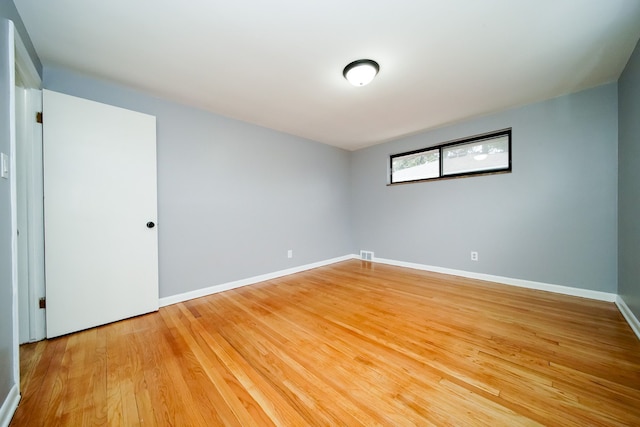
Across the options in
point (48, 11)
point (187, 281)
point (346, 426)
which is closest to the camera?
point (346, 426)

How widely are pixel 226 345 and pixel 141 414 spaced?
2.06ft

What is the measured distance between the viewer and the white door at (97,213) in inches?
74.0

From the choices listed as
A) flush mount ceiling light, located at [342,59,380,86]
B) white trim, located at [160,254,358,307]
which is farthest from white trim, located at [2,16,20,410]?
flush mount ceiling light, located at [342,59,380,86]

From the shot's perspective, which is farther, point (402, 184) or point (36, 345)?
point (402, 184)

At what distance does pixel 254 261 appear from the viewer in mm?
3289

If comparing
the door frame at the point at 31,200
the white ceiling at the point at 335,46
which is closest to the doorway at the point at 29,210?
the door frame at the point at 31,200

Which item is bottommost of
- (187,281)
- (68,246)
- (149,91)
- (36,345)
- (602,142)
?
(36,345)

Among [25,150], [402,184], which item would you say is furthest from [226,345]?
[402,184]

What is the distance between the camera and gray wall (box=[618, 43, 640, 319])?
6.05 ft

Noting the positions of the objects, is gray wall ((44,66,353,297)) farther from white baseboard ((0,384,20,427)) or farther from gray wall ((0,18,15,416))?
white baseboard ((0,384,20,427))

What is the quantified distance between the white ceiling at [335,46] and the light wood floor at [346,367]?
234 centimetres

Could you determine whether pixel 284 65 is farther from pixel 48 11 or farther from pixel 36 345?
pixel 36 345

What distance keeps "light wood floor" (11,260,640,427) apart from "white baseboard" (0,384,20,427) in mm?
36

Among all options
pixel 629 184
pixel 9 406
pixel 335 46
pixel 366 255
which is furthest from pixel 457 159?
pixel 9 406
